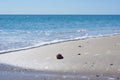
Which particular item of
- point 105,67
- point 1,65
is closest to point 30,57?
point 1,65

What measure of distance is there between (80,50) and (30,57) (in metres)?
1.92

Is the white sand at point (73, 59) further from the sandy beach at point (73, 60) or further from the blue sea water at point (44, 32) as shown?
the blue sea water at point (44, 32)

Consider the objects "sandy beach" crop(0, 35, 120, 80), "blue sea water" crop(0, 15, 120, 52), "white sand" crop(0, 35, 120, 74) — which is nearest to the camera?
"sandy beach" crop(0, 35, 120, 80)

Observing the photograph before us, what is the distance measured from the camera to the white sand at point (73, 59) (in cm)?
1020

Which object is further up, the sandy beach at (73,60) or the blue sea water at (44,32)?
the blue sea water at (44,32)

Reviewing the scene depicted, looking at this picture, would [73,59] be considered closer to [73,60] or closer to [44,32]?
[73,60]

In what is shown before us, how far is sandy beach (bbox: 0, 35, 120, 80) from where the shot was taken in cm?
994

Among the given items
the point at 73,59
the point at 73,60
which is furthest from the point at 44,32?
the point at 73,60

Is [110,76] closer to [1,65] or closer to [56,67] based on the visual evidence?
[56,67]

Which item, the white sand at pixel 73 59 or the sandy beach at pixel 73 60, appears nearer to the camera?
the sandy beach at pixel 73 60

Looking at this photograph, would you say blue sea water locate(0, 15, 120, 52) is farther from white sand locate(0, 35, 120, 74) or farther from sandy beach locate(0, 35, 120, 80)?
sandy beach locate(0, 35, 120, 80)

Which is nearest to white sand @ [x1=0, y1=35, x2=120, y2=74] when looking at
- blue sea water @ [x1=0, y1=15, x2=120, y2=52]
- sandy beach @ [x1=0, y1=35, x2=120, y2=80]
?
sandy beach @ [x1=0, y1=35, x2=120, y2=80]

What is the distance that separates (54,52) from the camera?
41.7 ft

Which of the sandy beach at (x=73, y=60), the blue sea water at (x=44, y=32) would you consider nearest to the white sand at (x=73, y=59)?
the sandy beach at (x=73, y=60)
